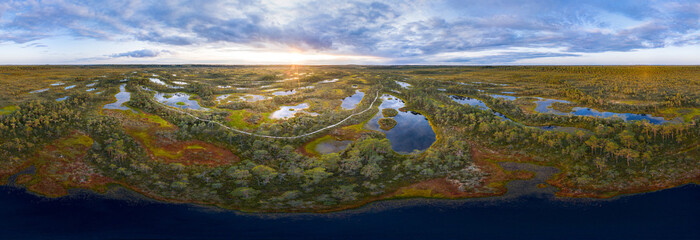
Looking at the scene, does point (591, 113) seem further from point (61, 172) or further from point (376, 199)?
point (61, 172)

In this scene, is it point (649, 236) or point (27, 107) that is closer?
point (649, 236)

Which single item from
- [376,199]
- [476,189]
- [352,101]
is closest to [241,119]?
[352,101]

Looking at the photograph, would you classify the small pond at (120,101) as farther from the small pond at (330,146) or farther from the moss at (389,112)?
the moss at (389,112)

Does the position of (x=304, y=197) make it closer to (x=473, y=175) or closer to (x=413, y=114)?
(x=473, y=175)

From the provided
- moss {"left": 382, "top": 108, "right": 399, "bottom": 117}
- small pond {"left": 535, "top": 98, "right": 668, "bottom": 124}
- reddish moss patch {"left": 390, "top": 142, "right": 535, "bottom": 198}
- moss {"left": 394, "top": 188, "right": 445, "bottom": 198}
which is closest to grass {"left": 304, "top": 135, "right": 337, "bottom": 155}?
moss {"left": 394, "top": 188, "right": 445, "bottom": 198}

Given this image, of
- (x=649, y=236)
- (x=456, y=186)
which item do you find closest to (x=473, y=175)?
(x=456, y=186)
